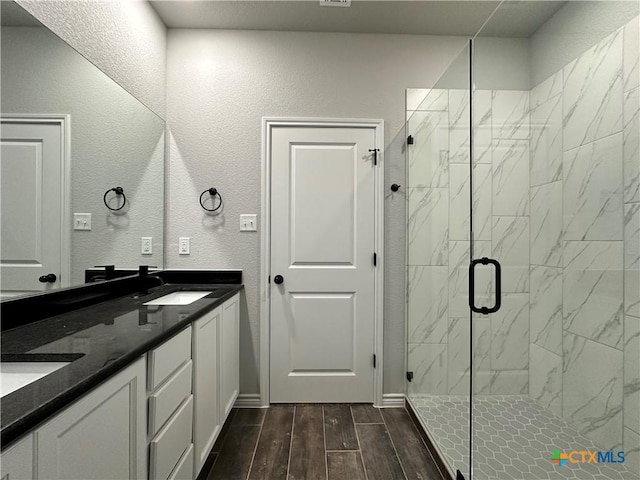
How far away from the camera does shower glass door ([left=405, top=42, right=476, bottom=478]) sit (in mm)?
1627

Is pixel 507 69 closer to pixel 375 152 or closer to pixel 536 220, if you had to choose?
pixel 536 220

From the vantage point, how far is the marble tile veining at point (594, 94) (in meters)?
1.07

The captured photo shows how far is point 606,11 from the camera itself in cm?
109

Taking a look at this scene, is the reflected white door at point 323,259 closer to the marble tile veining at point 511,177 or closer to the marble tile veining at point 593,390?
the marble tile veining at point 511,177

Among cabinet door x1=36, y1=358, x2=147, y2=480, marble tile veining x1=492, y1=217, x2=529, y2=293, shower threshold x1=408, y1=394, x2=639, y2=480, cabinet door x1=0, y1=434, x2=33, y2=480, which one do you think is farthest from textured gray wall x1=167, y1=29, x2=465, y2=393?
cabinet door x1=0, y1=434, x2=33, y2=480

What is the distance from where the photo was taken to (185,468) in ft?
4.72

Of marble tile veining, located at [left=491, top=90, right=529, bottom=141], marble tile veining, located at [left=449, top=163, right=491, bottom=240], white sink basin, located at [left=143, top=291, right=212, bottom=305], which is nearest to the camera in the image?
marble tile veining, located at [left=491, top=90, right=529, bottom=141]

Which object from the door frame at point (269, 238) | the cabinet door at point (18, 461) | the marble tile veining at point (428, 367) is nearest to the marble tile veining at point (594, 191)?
the marble tile veining at point (428, 367)

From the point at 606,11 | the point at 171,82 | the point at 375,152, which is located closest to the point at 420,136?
the point at 375,152

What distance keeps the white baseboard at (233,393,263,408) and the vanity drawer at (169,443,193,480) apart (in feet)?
3.18

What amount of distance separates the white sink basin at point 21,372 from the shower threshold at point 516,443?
62.8 inches

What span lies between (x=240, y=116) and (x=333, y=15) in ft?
3.14

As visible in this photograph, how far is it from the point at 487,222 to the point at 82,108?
196 cm

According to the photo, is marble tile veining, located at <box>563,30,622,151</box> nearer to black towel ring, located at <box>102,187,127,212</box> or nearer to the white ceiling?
the white ceiling
